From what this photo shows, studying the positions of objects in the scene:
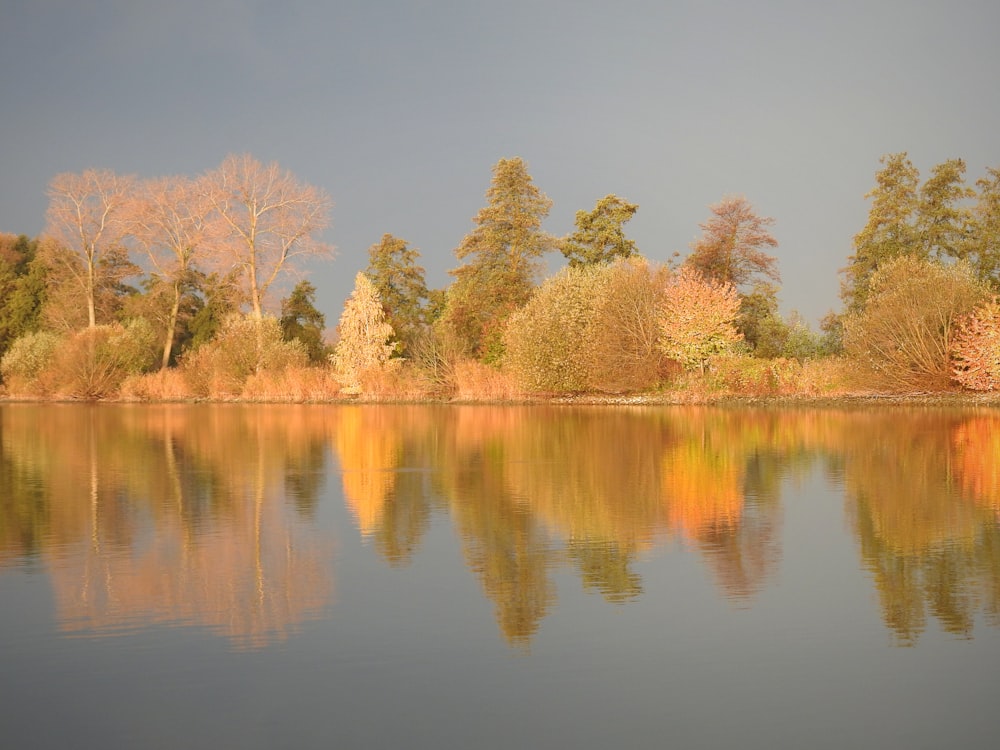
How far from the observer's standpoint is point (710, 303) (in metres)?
38.1

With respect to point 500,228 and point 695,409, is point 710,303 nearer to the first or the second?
point 695,409

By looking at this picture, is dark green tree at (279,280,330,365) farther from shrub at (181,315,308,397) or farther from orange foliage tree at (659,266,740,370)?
orange foliage tree at (659,266,740,370)

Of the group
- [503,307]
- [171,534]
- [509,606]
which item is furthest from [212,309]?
[509,606]

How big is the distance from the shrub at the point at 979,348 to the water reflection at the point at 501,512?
8.34 meters

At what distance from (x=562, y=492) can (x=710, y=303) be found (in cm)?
2606

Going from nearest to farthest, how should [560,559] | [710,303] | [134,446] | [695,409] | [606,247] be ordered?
[560,559]
[134,446]
[695,409]
[710,303]
[606,247]

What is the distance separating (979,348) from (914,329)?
7.14ft

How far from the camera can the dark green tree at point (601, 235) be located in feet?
173

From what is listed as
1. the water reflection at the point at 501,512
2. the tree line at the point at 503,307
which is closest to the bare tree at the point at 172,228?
the tree line at the point at 503,307

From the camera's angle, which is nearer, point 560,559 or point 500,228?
point 560,559

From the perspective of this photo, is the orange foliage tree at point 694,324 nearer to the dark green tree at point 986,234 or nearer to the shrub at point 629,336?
the shrub at point 629,336

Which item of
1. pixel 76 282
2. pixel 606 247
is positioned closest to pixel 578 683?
pixel 606 247

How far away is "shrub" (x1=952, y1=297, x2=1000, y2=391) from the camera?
104ft

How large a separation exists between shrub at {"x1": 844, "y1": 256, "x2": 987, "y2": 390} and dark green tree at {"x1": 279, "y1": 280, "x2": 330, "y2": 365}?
1249 inches
